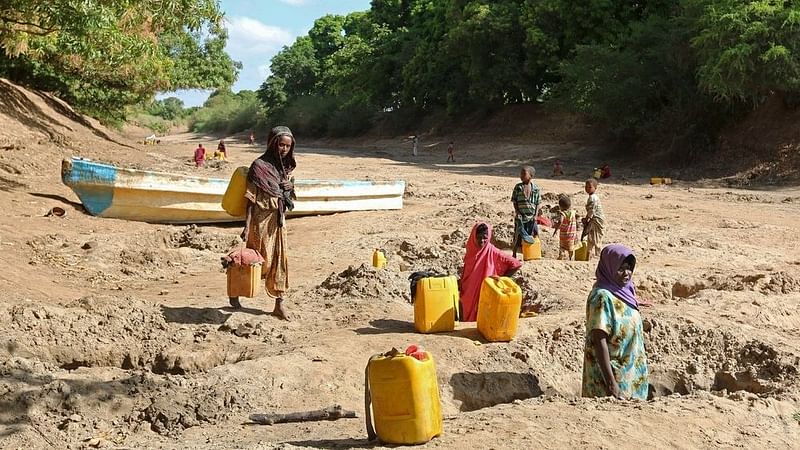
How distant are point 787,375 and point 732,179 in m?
15.8

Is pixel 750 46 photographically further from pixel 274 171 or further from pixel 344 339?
pixel 344 339

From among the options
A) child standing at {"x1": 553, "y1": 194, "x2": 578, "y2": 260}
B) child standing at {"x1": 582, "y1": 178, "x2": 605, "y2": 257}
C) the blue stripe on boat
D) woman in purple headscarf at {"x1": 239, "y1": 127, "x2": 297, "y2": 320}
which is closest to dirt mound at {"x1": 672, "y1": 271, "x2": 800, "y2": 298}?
child standing at {"x1": 582, "y1": 178, "x2": 605, "y2": 257}

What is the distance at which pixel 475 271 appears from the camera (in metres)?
7.23

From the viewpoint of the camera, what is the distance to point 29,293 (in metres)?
7.81

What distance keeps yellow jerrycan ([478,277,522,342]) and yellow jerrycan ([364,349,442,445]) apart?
6.88ft

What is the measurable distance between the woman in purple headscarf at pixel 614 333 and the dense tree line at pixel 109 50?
930 centimetres

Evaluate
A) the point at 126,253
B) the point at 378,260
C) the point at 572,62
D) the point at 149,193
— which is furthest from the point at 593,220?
the point at 572,62

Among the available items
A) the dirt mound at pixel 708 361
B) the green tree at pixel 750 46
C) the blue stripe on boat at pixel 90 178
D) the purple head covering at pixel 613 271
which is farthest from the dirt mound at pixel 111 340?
the green tree at pixel 750 46

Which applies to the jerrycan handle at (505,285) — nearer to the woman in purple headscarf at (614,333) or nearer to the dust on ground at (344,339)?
the dust on ground at (344,339)

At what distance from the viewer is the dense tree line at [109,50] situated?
12570 mm

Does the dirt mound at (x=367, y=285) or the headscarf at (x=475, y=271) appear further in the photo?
the dirt mound at (x=367, y=285)

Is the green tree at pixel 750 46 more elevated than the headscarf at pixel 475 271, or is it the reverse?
the green tree at pixel 750 46

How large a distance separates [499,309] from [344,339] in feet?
3.90

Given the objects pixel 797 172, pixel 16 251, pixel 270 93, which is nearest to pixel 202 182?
pixel 16 251
